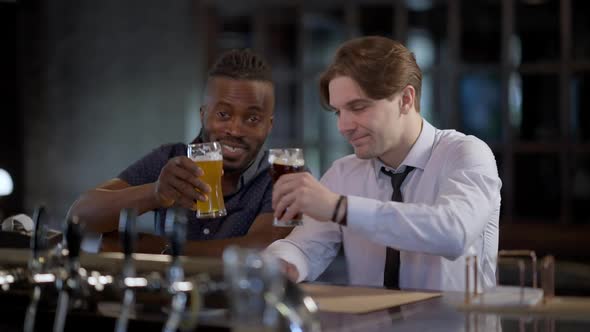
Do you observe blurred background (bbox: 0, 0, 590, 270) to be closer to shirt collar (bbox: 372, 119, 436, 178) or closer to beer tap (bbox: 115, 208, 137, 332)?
shirt collar (bbox: 372, 119, 436, 178)

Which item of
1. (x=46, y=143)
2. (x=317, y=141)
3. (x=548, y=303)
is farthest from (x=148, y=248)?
(x=46, y=143)

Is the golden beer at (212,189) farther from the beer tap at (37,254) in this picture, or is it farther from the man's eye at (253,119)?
the beer tap at (37,254)

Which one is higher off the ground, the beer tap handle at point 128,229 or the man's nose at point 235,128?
the man's nose at point 235,128

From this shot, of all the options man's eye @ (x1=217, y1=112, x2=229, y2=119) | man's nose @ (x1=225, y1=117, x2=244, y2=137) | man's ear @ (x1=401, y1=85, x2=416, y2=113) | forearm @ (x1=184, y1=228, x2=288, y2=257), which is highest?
man's ear @ (x1=401, y1=85, x2=416, y2=113)

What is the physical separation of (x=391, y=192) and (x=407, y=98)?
0.98 ft

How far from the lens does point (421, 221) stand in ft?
7.68

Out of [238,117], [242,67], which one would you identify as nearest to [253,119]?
[238,117]

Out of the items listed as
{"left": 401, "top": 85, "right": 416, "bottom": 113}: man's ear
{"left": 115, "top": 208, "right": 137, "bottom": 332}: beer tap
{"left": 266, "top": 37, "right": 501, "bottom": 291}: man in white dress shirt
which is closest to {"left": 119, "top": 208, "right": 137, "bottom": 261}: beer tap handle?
{"left": 115, "top": 208, "right": 137, "bottom": 332}: beer tap

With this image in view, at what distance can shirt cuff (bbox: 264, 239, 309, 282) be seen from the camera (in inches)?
105

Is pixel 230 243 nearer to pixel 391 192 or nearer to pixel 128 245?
pixel 391 192

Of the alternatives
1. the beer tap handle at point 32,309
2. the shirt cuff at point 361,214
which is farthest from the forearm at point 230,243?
the beer tap handle at point 32,309

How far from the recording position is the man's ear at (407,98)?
108 inches

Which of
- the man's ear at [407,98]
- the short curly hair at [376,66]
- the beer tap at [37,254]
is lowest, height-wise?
the beer tap at [37,254]

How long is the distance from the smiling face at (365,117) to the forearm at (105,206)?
2.38 feet
